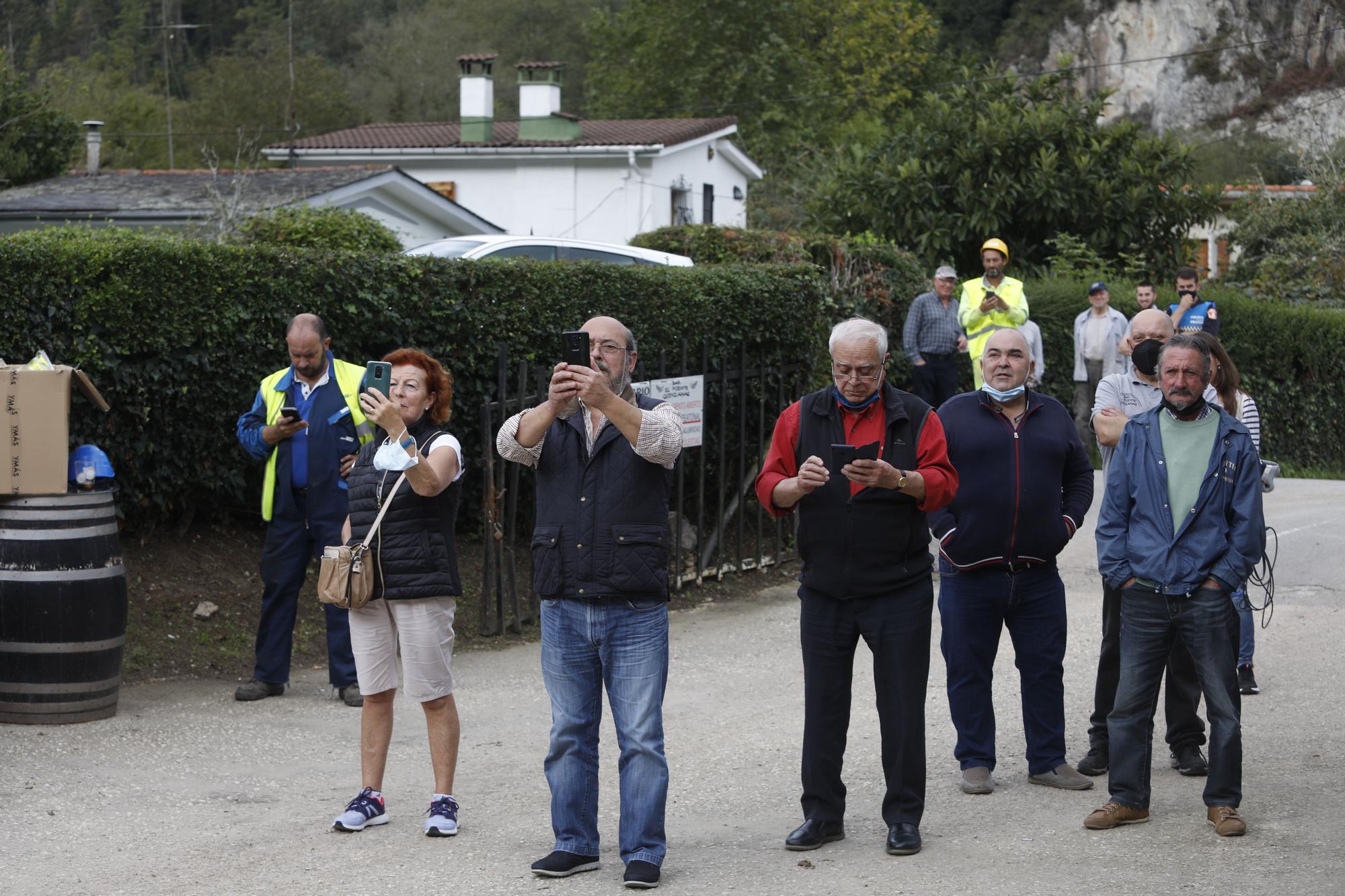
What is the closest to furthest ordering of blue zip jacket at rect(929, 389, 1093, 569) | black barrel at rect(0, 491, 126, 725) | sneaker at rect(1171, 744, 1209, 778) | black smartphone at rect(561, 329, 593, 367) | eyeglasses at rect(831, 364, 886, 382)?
black smartphone at rect(561, 329, 593, 367), eyeglasses at rect(831, 364, 886, 382), blue zip jacket at rect(929, 389, 1093, 569), sneaker at rect(1171, 744, 1209, 778), black barrel at rect(0, 491, 126, 725)

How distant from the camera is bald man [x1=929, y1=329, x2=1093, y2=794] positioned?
6074 millimetres

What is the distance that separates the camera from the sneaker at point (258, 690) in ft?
24.7

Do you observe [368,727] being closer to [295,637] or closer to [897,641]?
[897,641]

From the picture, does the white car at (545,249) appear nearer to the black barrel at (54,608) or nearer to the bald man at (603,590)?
the black barrel at (54,608)

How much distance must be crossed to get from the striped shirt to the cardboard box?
2.92 metres

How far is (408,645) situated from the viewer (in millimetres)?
5570

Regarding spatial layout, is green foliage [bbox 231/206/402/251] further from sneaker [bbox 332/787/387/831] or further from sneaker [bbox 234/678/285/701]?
sneaker [bbox 332/787/387/831]

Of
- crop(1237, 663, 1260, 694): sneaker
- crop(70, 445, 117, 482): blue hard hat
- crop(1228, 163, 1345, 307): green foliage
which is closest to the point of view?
crop(70, 445, 117, 482): blue hard hat

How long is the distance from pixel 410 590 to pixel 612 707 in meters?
0.94

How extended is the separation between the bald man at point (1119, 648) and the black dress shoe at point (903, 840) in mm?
1371

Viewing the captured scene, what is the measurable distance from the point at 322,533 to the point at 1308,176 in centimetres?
2682

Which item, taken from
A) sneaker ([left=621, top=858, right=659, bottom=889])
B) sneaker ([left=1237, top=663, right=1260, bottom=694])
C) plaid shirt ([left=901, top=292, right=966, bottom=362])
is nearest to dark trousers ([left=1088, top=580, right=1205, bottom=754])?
sneaker ([left=1237, top=663, right=1260, bottom=694])

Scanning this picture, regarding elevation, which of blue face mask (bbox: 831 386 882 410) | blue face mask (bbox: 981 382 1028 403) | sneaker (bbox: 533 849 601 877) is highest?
blue face mask (bbox: 981 382 1028 403)

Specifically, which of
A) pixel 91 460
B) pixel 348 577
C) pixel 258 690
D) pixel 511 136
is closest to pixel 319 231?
pixel 91 460
